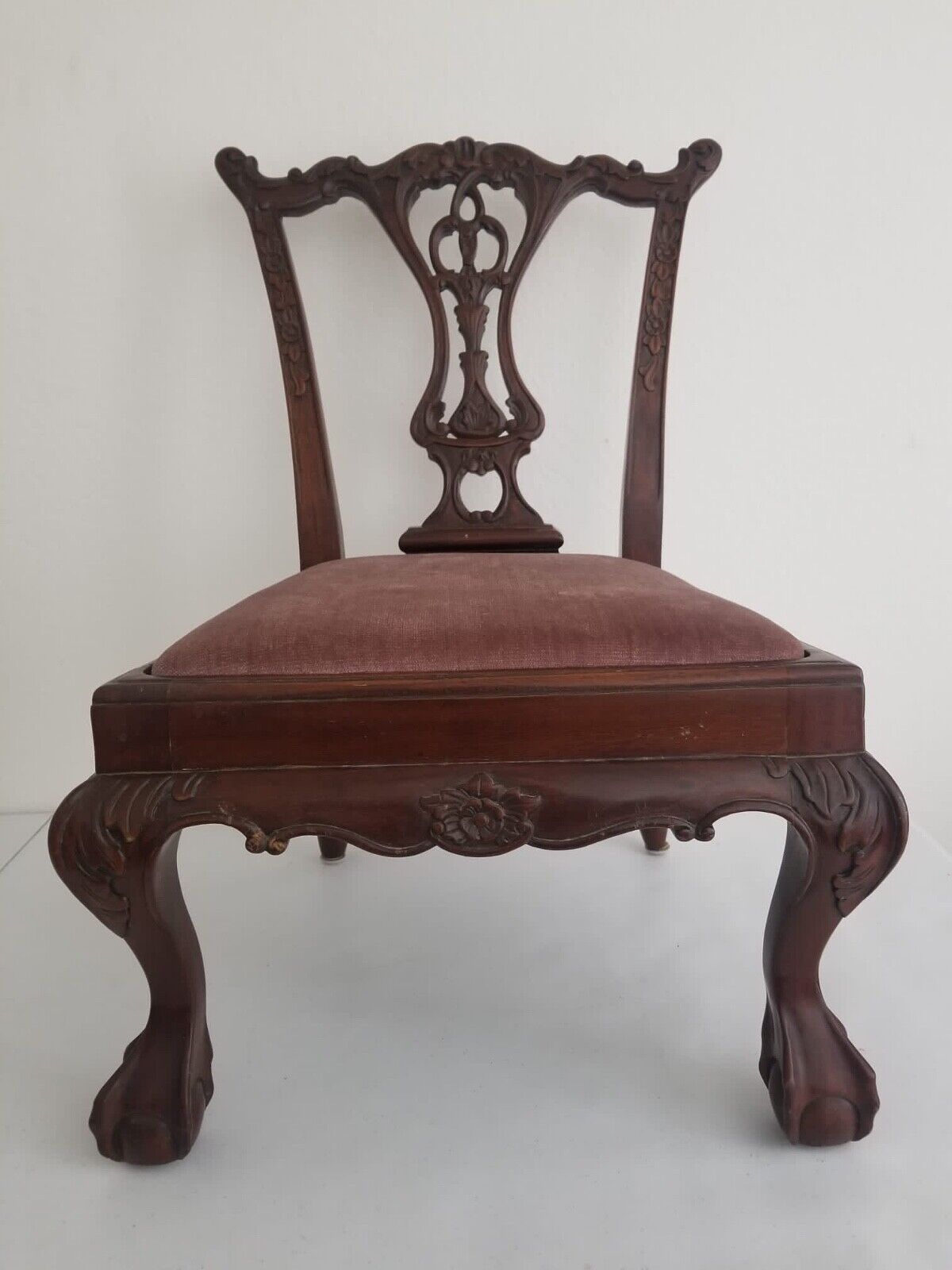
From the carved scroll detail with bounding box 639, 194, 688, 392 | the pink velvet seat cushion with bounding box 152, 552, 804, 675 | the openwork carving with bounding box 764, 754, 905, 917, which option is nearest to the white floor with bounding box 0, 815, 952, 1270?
the openwork carving with bounding box 764, 754, 905, 917

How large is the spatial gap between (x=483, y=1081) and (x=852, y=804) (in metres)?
0.45

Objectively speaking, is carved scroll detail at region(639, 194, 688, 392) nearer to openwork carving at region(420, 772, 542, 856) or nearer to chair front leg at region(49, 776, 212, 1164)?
openwork carving at region(420, 772, 542, 856)

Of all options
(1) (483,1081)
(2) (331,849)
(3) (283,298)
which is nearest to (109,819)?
(1) (483,1081)

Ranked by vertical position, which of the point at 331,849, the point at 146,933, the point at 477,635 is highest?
the point at 477,635

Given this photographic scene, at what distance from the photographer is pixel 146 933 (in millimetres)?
803

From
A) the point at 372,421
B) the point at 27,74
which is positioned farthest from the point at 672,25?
the point at 27,74

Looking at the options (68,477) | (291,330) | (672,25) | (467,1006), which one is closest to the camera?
(467,1006)

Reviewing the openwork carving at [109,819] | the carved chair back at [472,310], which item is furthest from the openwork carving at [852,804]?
the carved chair back at [472,310]

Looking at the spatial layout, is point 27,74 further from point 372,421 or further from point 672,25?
point 672,25

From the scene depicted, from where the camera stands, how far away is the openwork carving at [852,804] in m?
0.78

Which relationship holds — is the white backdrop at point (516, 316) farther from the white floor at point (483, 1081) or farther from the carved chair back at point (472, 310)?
the white floor at point (483, 1081)

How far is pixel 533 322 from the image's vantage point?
157cm

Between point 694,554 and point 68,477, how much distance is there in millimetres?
1090

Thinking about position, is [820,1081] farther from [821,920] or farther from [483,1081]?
[483,1081]
